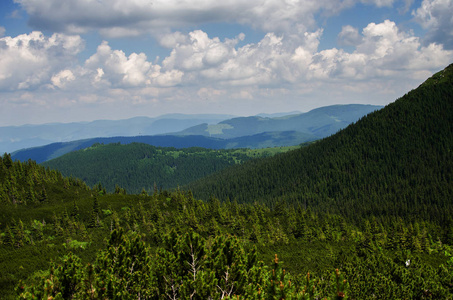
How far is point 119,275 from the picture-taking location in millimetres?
27016

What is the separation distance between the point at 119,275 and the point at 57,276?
5974 millimetres

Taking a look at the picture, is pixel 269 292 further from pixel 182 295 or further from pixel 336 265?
pixel 336 265

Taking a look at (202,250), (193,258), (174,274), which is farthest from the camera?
(202,250)

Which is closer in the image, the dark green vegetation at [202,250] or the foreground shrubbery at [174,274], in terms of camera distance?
the foreground shrubbery at [174,274]

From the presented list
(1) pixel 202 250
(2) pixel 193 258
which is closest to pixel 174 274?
(2) pixel 193 258

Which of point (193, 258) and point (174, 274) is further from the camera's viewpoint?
A: point (193, 258)

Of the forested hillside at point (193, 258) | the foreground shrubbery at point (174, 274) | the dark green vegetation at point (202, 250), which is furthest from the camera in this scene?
the dark green vegetation at point (202, 250)

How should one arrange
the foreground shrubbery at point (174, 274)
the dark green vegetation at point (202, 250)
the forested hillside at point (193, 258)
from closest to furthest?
the foreground shrubbery at point (174, 274), the forested hillside at point (193, 258), the dark green vegetation at point (202, 250)

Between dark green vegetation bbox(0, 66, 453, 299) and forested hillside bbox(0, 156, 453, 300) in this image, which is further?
dark green vegetation bbox(0, 66, 453, 299)

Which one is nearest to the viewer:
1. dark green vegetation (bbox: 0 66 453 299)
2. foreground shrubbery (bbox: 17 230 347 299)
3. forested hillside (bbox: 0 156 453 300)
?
foreground shrubbery (bbox: 17 230 347 299)

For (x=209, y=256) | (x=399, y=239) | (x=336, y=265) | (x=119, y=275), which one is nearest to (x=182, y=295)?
(x=209, y=256)

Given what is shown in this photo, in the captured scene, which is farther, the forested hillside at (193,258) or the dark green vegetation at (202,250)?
the dark green vegetation at (202,250)

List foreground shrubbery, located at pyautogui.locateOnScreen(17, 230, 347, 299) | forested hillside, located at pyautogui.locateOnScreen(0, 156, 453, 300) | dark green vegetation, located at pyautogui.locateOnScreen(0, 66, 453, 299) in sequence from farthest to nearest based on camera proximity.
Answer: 1. dark green vegetation, located at pyautogui.locateOnScreen(0, 66, 453, 299)
2. forested hillside, located at pyautogui.locateOnScreen(0, 156, 453, 300)
3. foreground shrubbery, located at pyautogui.locateOnScreen(17, 230, 347, 299)

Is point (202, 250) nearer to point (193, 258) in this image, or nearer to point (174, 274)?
point (193, 258)
